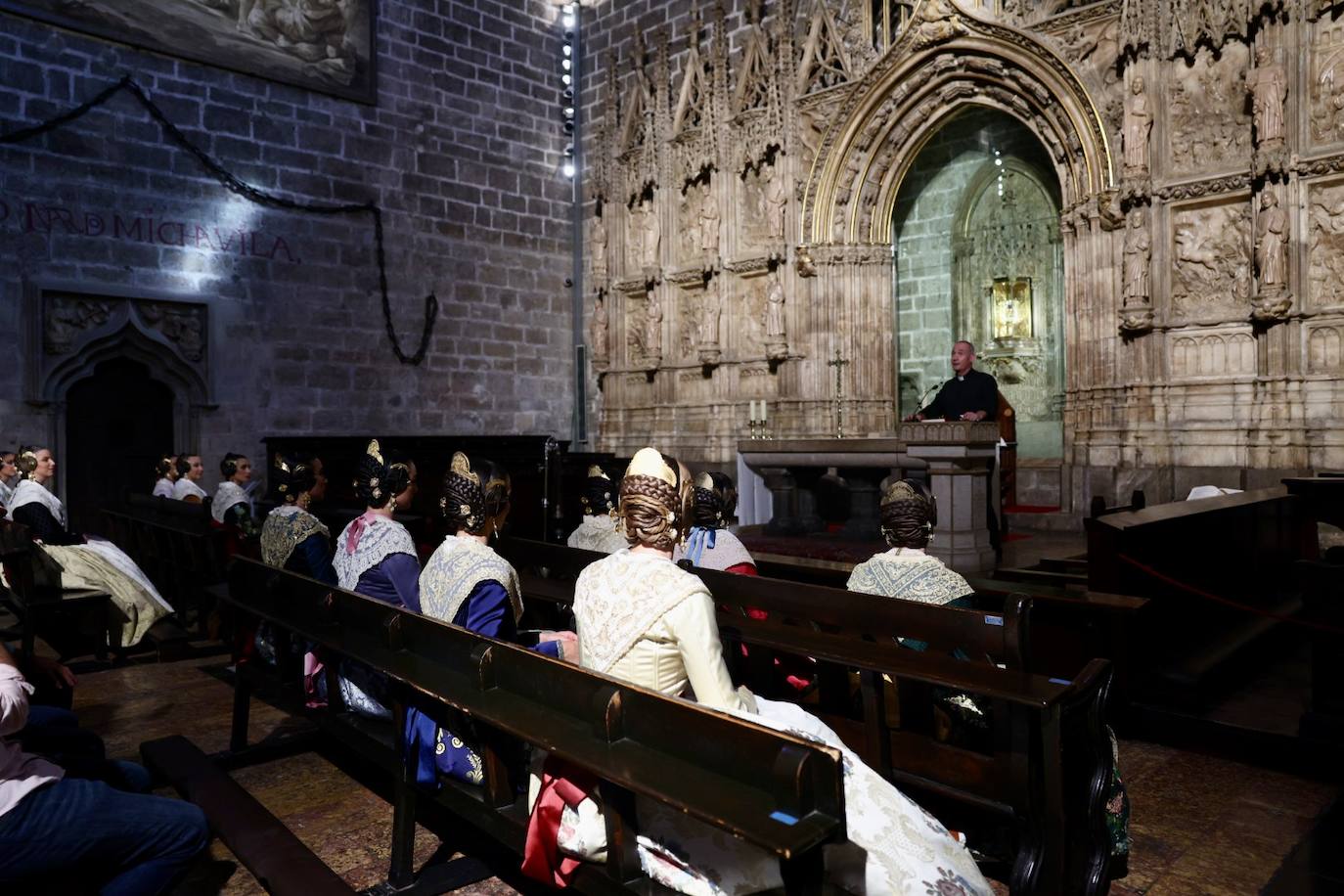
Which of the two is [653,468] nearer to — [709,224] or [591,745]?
[591,745]

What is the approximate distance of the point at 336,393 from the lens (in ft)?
40.7

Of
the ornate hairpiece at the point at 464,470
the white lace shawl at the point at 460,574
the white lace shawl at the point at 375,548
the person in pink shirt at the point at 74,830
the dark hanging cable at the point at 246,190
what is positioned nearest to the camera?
the person in pink shirt at the point at 74,830

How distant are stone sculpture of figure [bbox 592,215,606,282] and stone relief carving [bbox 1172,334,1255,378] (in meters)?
8.29

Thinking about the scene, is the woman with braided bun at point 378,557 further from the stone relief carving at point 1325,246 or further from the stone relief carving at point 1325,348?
the stone relief carving at point 1325,246

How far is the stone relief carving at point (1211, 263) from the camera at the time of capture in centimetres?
859

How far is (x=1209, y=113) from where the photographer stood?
873 centimetres

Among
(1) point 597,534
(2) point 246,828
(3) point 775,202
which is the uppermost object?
(3) point 775,202

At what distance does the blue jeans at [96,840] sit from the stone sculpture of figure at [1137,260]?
8.99 metres

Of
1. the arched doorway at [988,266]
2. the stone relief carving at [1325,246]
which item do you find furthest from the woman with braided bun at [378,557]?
the arched doorway at [988,266]

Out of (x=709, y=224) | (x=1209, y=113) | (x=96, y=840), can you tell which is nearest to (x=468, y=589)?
(x=96, y=840)

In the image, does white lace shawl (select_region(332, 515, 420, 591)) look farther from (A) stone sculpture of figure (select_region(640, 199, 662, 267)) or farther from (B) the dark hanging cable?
(A) stone sculpture of figure (select_region(640, 199, 662, 267))

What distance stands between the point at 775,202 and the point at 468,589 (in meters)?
9.97

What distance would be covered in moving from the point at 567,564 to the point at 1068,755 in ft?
8.34

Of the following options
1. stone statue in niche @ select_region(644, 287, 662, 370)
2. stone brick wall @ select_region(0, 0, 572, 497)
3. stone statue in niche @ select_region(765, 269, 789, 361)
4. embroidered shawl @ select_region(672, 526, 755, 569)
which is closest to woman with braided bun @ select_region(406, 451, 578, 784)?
embroidered shawl @ select_region(672, 526, 755, 569)
